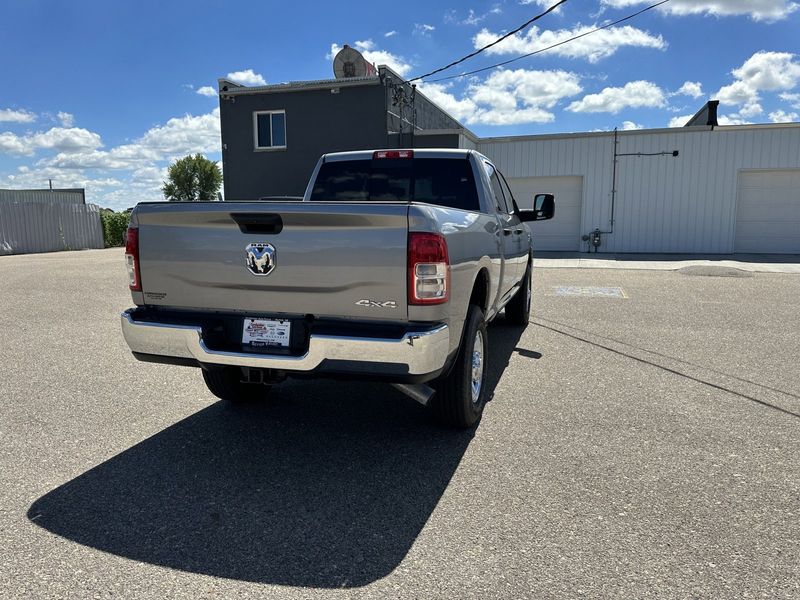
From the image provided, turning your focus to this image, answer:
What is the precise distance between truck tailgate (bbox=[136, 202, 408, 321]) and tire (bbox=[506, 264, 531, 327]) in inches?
171

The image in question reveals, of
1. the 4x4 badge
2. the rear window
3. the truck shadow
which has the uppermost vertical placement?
the rear window

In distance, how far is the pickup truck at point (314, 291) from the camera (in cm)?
312

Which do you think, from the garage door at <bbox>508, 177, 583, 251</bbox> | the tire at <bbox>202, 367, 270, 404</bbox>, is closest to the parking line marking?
the tire at <bbox>202, 367, 270, 404</bbox>

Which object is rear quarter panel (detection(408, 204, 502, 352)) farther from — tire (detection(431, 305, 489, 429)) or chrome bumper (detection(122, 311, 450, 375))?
tire (detection(431, 305, 489, 429))

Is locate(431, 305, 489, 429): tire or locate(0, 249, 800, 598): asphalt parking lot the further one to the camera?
locate(431, 305, 489, 429): tire

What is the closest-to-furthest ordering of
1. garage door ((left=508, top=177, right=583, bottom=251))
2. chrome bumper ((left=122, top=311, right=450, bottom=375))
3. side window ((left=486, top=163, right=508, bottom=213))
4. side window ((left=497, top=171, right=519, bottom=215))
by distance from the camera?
chrome bumper ((left=122, top=311, right=450, bottom=375))
side window ((left=486, top=163, right=508, bottom=213))
side window ((left=497, top=171, right=519, bottom=215))
garage door ((left=508, top=177, right=583, bottom=251))

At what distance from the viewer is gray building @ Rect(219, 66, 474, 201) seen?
63.0 ft

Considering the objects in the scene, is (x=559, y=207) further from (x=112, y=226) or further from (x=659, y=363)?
(x=112, y=226)

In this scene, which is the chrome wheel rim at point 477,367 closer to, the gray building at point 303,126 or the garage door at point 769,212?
the gray building at point 303,126

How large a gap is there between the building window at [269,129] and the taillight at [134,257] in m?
17.6

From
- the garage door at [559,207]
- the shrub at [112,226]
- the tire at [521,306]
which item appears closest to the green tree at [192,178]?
the shrub at [112,226]

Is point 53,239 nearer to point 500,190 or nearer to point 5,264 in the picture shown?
point 5,264

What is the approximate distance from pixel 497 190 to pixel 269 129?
1651 centimetres

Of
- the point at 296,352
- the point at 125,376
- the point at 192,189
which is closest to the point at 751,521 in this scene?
the point at 296,352
